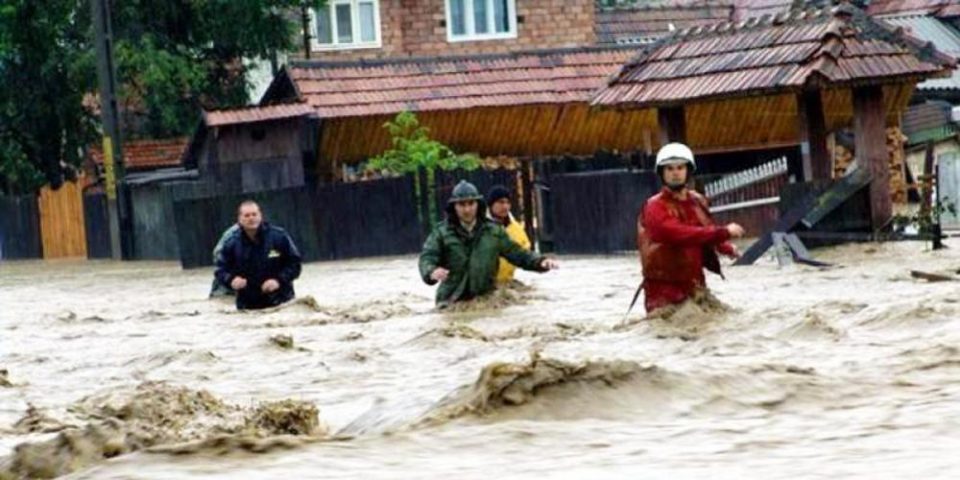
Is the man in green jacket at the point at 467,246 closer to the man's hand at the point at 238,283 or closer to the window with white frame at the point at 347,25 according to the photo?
the man's hand at the point at 238,283

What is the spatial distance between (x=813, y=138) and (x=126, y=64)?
19.7m

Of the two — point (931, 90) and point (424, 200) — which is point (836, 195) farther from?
point (931, 90)

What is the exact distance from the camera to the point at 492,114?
141 feet

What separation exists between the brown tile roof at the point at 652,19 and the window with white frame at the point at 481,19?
17.3ft

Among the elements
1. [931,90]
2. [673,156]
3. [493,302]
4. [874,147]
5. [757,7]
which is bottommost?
[493,302]

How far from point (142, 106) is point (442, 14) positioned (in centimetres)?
688

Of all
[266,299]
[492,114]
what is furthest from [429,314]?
[492,114]

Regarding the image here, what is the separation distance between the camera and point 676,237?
15484 millimetres

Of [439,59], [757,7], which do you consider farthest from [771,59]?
[757,7]

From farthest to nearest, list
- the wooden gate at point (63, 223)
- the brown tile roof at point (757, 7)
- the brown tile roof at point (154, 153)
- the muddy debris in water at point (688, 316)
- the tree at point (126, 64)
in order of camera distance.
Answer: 1. the brown tile roof at point (757, 7)
2. the wooden gate at point (63, 223)
3. the brown tile roof at point (154, 153)
4. the tree at point (126, 64)
5. the muddy debris in water at point (688, 316)

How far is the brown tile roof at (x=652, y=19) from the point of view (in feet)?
191

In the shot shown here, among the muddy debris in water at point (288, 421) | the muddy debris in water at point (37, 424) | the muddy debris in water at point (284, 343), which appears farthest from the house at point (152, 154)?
the muddy debris in water at point (288, 421)

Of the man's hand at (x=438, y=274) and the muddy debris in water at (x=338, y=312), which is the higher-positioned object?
the man's hand at (x=438, y=274)

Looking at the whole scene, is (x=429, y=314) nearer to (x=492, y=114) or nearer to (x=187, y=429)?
(x=187, y=429)
